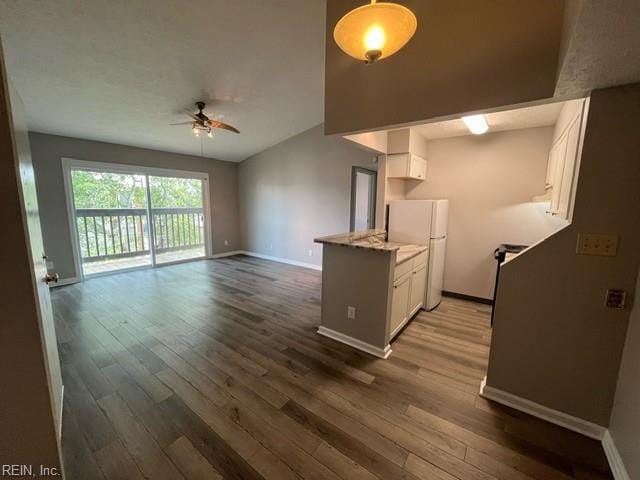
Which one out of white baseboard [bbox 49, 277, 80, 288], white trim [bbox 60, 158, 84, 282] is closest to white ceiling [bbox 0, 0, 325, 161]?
white trim [bbox 60, 158, 84, 282]

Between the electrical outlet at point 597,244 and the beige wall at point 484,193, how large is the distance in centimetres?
194

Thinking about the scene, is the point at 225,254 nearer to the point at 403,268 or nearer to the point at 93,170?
the point at 93,170

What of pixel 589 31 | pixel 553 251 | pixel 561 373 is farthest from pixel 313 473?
pixel 589 31

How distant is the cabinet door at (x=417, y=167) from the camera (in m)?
3.38

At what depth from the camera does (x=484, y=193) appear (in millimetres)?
3562

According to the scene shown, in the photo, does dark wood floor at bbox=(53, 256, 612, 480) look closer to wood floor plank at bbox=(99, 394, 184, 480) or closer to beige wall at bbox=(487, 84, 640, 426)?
wood floor plank at bbox=(99, 394, 184, 480)

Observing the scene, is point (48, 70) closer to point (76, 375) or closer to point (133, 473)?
point (76, 375)

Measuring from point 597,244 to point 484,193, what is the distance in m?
2.28

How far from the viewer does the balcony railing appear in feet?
15.5

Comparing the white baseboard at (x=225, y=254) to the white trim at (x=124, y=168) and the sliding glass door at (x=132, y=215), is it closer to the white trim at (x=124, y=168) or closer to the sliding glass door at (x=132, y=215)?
the sliding glass door at (x=132, y=215)

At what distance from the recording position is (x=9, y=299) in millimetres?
1010

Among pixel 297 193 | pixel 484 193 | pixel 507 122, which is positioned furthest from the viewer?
pixel 297 193

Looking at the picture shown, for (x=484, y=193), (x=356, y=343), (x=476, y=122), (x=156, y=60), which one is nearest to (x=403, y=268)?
(x=356, y=343)

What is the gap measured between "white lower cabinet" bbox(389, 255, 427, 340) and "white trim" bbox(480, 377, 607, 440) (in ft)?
2.85
